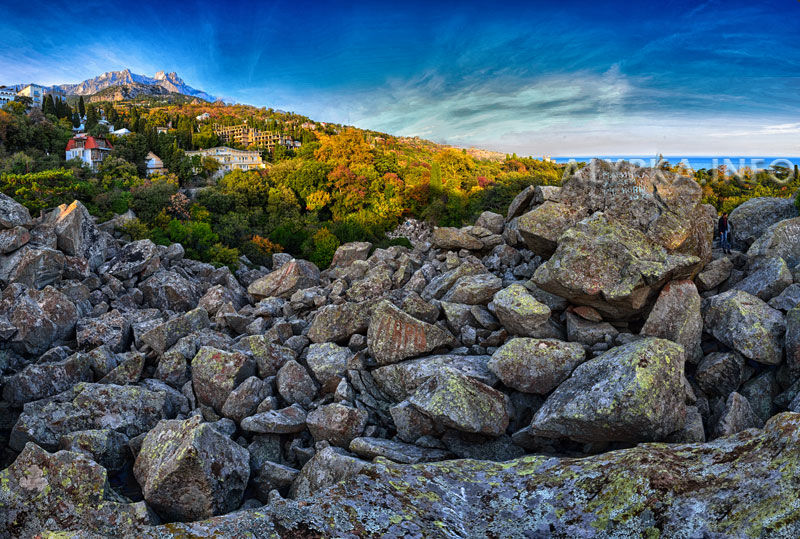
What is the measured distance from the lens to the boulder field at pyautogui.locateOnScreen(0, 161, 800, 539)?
516cm

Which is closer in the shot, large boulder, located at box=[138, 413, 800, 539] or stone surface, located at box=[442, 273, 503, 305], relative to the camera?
large boulder, located at box=[138, 413, 800, 539]

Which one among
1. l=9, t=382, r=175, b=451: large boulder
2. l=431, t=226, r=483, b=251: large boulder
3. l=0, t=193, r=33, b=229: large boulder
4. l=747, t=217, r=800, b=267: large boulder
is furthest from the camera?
l=0, t=193, r=33, b=229: large boulder

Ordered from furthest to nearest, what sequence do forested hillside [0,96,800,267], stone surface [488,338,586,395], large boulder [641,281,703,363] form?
forested hillside [0,96,800,267] → large boulder [641,281,703,363] → stone surface [488,338,586,395]

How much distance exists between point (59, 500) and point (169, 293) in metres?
14.9

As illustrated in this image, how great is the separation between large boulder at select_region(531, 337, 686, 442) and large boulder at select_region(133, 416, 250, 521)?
5226 millimetres

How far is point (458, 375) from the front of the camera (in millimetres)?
8672

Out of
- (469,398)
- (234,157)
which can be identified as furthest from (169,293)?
(234,157)

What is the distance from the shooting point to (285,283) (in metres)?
20.1

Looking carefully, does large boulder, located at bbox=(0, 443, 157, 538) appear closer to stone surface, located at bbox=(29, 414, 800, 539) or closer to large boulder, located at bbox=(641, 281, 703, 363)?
stone surface, located at bbox=(29, 414, 800, 539)

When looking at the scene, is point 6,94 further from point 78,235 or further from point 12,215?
point 78,235

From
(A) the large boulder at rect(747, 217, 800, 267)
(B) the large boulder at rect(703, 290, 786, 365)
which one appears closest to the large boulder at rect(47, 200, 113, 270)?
(B) the large boulder at rect(703, 290, 786, 365)

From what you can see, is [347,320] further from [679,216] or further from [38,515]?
[679,216]

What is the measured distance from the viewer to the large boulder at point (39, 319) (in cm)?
1420

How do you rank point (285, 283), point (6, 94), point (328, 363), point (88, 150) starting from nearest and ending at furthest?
1. point (328, 363)
2. point (285, 283)
3. point (88, 150)
4. point (6, 94)
